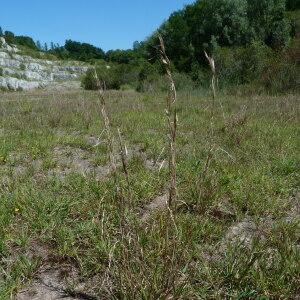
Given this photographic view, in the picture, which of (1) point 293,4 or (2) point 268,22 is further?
(1) point 293,4

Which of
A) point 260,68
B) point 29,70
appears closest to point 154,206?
point 260,68

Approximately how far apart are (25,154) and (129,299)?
424 centimetres

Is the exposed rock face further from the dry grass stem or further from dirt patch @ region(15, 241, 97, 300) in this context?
the dry grass stem

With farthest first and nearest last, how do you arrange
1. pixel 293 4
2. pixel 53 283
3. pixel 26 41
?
pixel 26 41, pixel 293 4, pixel 53 283

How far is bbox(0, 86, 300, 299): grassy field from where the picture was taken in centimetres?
237

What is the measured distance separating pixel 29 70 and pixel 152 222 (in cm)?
6828

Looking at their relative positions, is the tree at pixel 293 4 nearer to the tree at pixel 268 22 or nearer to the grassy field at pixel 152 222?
the tree at pixel 268 22

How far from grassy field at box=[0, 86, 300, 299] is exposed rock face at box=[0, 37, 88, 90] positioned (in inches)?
2057

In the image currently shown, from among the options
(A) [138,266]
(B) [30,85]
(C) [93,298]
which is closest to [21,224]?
(C) [93,298]

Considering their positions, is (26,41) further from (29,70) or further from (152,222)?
(152,222)

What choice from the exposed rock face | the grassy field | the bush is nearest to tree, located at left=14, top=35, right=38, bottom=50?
the exposed rock face

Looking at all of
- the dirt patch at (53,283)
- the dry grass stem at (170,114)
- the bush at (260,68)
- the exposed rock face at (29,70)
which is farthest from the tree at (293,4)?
the dry grass stem at (170,114)

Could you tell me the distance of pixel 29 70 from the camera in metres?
66.9

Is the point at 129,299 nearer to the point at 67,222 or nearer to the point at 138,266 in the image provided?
the point at 138,266
